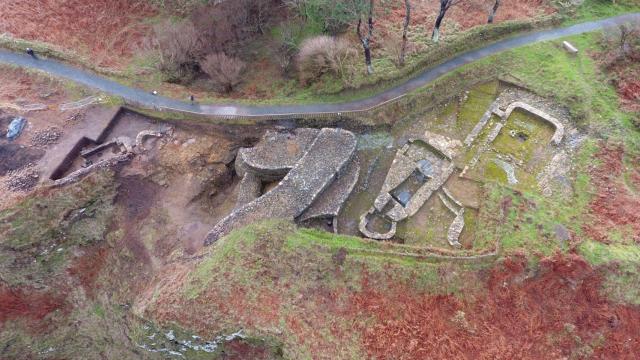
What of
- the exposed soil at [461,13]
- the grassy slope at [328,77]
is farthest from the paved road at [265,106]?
the exposed soil at [461,13]

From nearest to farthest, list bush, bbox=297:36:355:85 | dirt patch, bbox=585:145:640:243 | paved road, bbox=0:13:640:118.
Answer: dirt patch, bbox=585:145:640:243, paved road, bbox=0:13:640:118, bush, bbox=297:36:355:85

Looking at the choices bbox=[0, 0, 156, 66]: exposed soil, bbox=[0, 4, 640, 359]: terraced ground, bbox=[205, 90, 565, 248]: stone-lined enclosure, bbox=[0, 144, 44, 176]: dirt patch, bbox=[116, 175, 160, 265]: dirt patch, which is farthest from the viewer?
bbox=[0, 0, 156, 66]: exposed soil

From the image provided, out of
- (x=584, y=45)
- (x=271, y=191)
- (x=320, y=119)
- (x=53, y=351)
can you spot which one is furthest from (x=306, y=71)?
(x=53, y=351)

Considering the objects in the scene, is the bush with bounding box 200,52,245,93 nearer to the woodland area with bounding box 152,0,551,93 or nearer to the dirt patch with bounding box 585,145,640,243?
the woodland area with bounding box 152,0,551,93

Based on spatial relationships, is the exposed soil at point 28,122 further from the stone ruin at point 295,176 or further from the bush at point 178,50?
the stone ruin at point 295,176

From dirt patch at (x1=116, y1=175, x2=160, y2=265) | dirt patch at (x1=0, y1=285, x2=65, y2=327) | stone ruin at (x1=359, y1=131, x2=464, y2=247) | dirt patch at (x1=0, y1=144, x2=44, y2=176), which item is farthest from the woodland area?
dirt patch at (x1=0, y1=285, x2=65, y2=327)

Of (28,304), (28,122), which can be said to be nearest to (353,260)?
(28,304)

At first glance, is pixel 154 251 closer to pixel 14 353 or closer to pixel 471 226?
pixel 14 353
